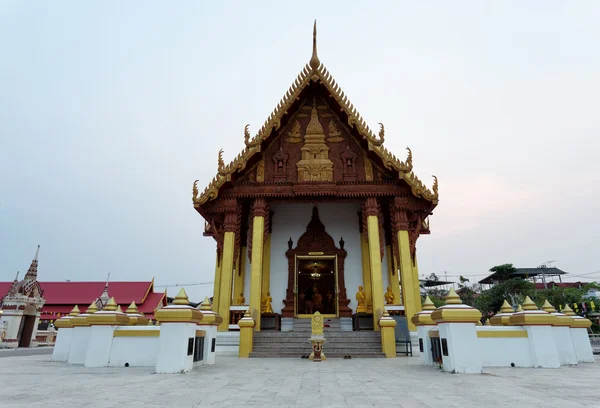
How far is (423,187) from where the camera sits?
11.0m

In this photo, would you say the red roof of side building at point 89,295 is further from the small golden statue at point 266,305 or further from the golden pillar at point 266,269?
the small golden statue at point 266,305

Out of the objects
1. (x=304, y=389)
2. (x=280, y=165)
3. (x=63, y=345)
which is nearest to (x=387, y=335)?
(x=304, y=389)

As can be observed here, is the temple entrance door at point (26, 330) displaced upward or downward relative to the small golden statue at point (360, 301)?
downward

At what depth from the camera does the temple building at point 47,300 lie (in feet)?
57.5

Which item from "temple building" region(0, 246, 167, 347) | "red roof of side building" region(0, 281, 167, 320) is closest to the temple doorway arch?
"temple building" region(0, 246, 167, 347)

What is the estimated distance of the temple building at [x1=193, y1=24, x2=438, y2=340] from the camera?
10844 mm

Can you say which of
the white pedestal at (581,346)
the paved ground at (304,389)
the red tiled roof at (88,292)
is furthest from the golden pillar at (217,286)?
the red tiled roof at (88,292)

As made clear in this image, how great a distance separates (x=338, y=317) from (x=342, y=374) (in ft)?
22.7

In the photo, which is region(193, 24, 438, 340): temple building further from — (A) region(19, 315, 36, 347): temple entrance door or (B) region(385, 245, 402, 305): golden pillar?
(A) region(19, 315, 36, 347): temple entrance door

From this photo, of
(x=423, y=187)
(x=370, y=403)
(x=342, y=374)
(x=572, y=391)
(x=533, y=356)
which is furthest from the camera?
(x=423, y=187)

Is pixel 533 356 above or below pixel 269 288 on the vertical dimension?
below

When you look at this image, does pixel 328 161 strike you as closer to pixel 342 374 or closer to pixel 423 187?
pixel 423 187

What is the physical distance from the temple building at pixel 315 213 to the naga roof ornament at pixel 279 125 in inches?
1.3

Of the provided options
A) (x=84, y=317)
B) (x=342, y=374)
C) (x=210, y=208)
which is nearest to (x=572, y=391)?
(x=342, y=374)
